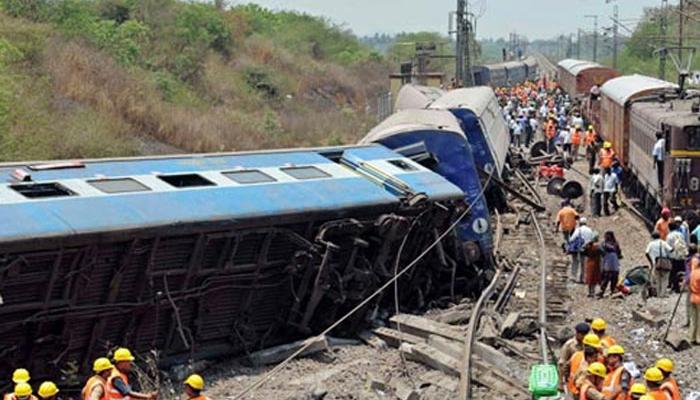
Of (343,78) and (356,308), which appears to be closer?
(356,308)

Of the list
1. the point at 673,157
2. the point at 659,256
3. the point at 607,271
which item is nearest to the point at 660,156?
the point at 673,157

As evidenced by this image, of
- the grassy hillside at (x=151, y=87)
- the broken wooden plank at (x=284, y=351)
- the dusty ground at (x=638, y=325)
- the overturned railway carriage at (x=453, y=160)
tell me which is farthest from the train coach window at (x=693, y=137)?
the grassy hillside at (x=151, y=87)

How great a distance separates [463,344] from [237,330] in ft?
8.74

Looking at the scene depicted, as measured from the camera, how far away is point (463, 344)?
41.8 ft

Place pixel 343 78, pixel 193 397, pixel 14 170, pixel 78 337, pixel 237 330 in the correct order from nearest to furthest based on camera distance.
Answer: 1. pixel 193 397
2. pixel 78 337
3. pixel 14 170
4. pixel 237 330
5. pixel 343 78

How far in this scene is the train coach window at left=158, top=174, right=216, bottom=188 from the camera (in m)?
12.7

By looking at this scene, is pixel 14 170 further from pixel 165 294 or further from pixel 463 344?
pixel 463 344

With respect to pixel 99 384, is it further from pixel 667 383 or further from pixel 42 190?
pixel 667 383

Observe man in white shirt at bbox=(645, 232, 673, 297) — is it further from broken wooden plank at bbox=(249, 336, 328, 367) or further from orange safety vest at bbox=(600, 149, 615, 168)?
orange safety vest at bbox=(600, 149, 615, 168)

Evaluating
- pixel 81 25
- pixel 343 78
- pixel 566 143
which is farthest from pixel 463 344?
pixel 343 78

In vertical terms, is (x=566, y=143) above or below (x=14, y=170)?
below

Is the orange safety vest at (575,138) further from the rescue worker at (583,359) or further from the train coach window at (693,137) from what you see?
the rescue worker at (583,359)

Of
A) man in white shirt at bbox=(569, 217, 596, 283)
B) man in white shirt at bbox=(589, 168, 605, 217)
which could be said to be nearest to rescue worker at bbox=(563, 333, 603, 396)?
→ man in white shirt at bbox=(569, 217, 596, 283)

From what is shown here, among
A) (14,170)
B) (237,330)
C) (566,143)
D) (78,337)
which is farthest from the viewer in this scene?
(566,143)
